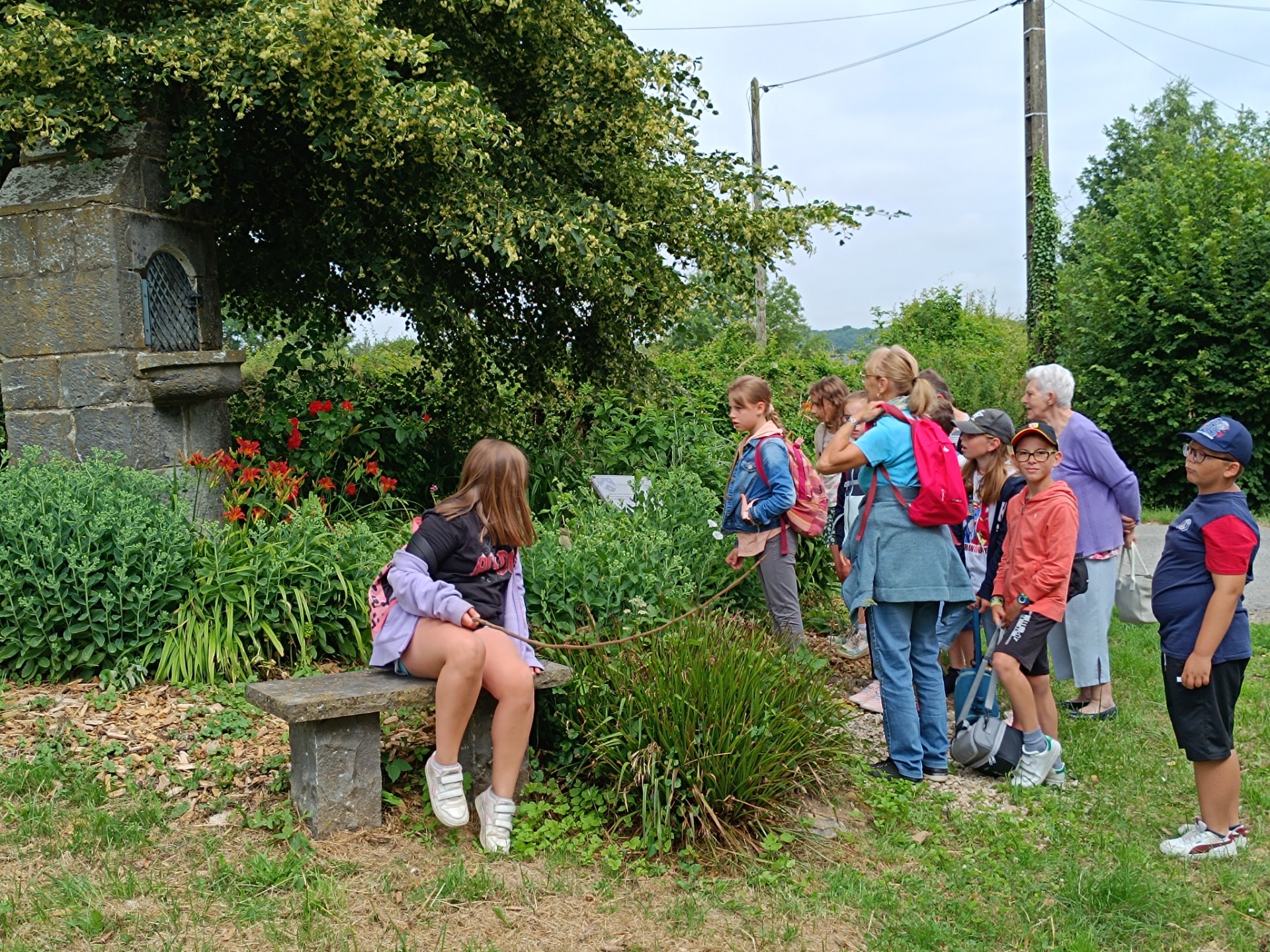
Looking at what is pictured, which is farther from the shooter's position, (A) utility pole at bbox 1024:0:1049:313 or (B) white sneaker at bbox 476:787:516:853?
(A) utility pole at bbox 1024:0:1049:313

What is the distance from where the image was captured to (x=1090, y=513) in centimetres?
542

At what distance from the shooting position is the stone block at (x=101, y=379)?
5.96 meters

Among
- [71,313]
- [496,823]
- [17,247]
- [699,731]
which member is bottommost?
[496,823]

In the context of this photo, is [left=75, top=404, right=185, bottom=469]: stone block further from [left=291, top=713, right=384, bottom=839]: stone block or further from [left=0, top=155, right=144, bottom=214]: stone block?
[left=291, top=713, right=384, bottom=839]: stone block

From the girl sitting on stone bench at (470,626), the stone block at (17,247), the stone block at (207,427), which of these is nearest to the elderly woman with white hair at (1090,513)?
the girl sitting on stone bench at (470,626)

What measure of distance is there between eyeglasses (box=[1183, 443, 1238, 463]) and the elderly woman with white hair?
4.97 ft

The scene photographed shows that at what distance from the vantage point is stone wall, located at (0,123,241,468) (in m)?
5.95

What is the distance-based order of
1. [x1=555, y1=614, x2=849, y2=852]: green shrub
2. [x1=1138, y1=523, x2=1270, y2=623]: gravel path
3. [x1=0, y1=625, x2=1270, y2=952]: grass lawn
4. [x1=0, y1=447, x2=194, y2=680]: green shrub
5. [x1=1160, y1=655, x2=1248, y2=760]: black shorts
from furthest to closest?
[x1=1138, y1=523, x2=1270, y2=623]: gravel path < [x1=0, y1=447, x2=194, y2=680]: green shrub < [x1=555, y1=614, x2=849, y2=852]: green shrub < [x1=1160, y1=655, x2=1248, y2=760]: black shorts < [x1=0, y1=625, x2=1270, y2=952]: grass lawn

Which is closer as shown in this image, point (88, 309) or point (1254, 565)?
point (88, 309)

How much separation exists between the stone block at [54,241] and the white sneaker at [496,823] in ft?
13.3

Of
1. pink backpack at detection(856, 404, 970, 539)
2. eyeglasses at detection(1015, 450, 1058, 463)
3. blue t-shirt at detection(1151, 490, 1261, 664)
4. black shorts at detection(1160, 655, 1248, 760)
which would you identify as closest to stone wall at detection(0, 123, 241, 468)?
pink backpack at detection(856, 404, 970, 539)

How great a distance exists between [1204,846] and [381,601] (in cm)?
307

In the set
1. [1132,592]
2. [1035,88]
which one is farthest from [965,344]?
[1132,592]

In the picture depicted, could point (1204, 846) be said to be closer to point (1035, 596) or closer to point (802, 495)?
point (1035, 596)
